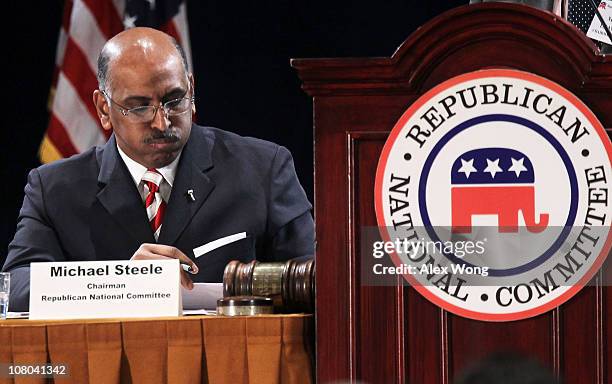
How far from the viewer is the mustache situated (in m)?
3.64

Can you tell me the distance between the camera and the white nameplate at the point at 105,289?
86.8 inches

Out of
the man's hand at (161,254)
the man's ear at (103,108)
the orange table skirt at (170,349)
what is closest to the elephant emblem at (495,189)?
the orange table skirt at (170,349)

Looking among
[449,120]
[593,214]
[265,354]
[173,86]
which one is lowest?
[265,354]

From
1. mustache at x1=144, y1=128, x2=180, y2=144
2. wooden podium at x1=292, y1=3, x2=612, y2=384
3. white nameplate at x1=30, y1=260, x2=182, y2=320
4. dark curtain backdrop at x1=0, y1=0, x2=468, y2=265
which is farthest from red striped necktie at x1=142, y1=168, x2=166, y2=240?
wooden podium at x1=292, y1=3, x2=612, y2=384

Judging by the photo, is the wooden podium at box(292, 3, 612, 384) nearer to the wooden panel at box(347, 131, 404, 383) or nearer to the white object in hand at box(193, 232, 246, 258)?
the wooden panel at box(347, 131, 404, 383)

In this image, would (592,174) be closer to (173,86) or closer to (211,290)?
(211,290)

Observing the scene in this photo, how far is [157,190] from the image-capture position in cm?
362

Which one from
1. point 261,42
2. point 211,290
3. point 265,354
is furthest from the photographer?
point 261,42

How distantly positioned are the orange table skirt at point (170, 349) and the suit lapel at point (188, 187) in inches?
54.4

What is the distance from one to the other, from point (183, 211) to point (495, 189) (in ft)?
5.70

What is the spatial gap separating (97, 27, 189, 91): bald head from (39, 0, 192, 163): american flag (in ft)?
2.22

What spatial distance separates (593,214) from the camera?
2.00m

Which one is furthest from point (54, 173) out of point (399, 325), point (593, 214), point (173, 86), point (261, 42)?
point (593, 214)

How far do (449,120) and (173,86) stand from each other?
171 centimetres
